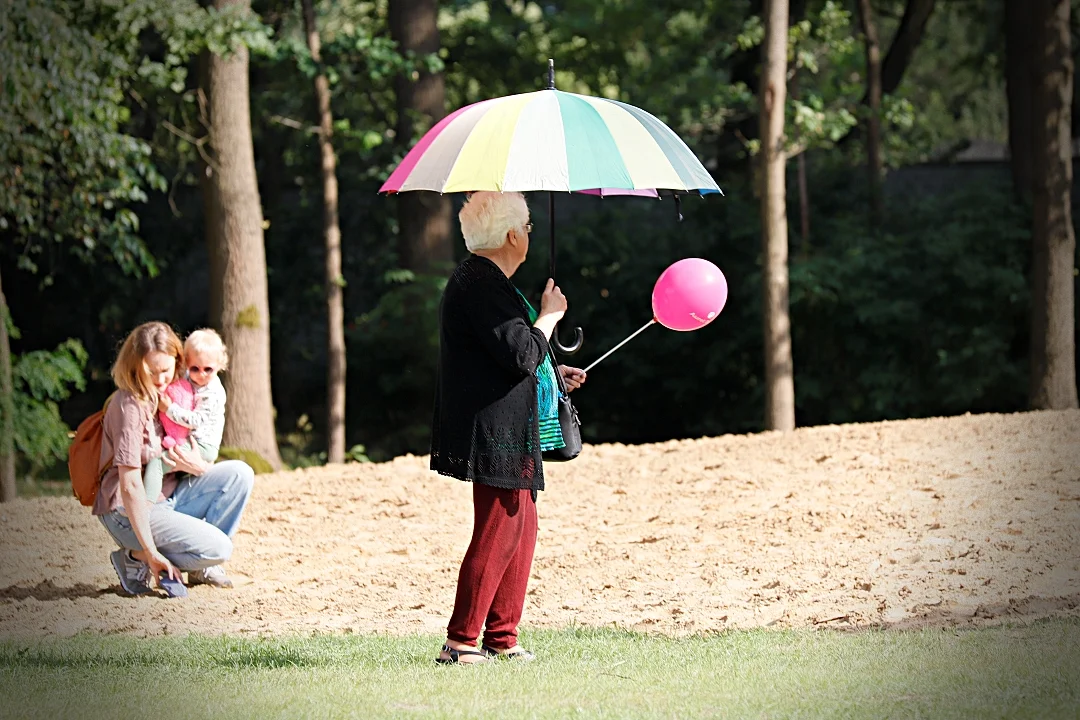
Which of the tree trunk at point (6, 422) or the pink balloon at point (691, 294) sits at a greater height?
the pink balloon at point (691, 294)

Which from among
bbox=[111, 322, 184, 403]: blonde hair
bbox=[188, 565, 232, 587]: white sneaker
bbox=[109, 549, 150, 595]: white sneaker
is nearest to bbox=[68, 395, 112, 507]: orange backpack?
bbox=[111, 322, 184, 403]: blonde hair

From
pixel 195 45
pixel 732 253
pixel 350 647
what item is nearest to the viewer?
pixel 350 647

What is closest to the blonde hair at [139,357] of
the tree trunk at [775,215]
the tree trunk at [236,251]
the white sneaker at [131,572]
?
the white sneaker at [131,572]

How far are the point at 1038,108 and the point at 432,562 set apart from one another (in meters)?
8.28

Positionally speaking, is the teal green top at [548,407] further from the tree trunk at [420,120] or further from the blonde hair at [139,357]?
the tree trunk at [420,120]

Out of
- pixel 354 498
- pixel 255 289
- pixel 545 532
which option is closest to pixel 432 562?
pixel 545 532

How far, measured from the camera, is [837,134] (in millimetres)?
13367

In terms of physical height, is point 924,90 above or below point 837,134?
above

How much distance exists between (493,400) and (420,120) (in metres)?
11.3

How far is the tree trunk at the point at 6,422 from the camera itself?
37.4 feet

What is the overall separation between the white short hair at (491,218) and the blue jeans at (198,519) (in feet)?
8.82

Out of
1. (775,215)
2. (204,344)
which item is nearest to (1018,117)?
(775,215)

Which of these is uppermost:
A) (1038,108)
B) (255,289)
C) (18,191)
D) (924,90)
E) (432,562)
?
(924,90)

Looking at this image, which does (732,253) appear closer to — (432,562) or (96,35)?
(96,35)
